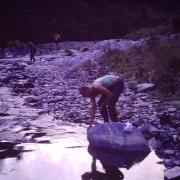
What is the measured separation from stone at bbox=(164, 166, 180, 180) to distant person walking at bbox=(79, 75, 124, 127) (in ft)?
6.59

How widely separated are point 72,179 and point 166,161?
5.07 feet

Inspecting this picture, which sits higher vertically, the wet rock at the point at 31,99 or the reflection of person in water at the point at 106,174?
the wet rock at the point at 31,99

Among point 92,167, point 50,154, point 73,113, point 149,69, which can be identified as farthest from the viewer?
point 149,69

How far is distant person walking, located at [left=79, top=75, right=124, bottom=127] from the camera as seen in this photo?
24.4 feet

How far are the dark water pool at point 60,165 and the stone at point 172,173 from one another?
0.25m

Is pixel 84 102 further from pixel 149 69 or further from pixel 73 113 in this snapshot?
pixel 149 69

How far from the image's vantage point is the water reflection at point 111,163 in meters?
6.44

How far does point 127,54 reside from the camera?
721 inches

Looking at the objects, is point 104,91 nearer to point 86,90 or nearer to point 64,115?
point 86,90

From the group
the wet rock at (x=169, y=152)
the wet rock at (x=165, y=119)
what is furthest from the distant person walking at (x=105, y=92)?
the wet rock at (x=169, y=152)

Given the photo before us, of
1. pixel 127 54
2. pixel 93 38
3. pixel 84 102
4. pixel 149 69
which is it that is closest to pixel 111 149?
pixel 84 102

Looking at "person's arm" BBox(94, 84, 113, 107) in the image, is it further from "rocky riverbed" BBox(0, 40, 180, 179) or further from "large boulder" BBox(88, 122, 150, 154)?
"rocky riverbed" BBox(0, 40, 180, 179)

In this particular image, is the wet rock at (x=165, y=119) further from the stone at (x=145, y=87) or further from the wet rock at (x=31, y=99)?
the wet rock at (x=31, y=99)

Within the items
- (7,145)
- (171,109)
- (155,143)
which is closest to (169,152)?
(155,143)
